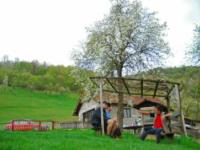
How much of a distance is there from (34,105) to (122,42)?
87417mm

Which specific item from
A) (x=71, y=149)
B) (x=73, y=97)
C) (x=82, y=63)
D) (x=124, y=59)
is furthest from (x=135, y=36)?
(x=73, y=97)

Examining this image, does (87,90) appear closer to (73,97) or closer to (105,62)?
(105,62)

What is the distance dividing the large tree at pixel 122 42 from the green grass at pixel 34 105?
5705 centimetres

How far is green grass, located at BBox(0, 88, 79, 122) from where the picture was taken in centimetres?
11562

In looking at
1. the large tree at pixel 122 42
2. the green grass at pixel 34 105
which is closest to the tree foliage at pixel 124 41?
the large tree at pixel 122 42

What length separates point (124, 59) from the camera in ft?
160

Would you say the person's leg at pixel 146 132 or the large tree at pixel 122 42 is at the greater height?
the large tree at pixel 122 42

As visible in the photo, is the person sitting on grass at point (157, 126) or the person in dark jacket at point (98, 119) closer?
the person sitting on grass at point (157, 126)

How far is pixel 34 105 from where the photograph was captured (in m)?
133

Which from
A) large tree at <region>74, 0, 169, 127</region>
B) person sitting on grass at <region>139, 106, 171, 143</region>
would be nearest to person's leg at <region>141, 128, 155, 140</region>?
person sitting on grass at <region>139, 106, 171, 143</region>

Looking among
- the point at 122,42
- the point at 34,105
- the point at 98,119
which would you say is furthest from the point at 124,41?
the point at 34,105

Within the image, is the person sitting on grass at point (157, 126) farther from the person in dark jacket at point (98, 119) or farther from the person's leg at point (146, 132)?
the person in dark jacket at point (98, 119)

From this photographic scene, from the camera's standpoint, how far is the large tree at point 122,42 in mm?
49000

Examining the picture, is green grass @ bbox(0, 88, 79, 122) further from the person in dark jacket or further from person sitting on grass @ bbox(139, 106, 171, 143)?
person sitting on grass @ bbox(139, 106, 171, 143)
